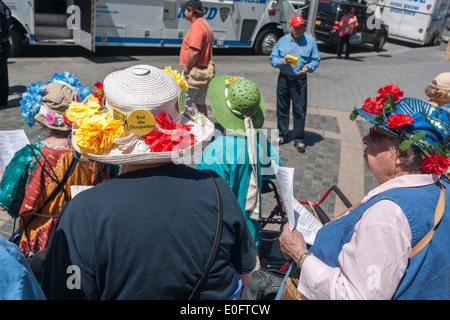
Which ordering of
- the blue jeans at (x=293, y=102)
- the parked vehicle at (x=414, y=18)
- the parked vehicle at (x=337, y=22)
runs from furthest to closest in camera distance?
the parked vehicle at (x=414, y=18), the parked vehicle at (x=337, y=22), the blue jeans at (x=293, y=102)

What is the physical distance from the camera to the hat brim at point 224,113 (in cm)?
301

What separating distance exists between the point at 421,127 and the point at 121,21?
994cm

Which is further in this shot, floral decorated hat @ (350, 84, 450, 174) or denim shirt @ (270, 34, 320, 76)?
denim shirt @ (270, 34, 320, 76)

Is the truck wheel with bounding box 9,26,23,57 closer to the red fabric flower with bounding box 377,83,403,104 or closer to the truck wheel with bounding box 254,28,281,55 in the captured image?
the truck wheel with bounding box 254,28,281,55

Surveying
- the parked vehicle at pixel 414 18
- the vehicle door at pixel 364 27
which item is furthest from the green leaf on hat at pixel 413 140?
the parked vehicle at pixel 414 18

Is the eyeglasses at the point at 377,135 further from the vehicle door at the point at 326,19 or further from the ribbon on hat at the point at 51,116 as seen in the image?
the vehicle door at the point at 326,19

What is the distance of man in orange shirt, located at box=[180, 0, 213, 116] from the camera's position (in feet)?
20.7

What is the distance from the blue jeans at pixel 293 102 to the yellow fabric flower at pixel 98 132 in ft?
15.7

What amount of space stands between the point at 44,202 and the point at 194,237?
120 cm

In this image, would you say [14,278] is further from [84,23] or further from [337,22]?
[337,22]

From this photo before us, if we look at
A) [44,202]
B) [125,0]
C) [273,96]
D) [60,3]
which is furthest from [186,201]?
[60,3]

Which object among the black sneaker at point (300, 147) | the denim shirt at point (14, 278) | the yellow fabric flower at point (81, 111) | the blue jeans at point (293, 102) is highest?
the yellow fabric flower at point (81, 111)

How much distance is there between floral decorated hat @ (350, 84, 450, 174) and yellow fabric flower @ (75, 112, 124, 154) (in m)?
1.24

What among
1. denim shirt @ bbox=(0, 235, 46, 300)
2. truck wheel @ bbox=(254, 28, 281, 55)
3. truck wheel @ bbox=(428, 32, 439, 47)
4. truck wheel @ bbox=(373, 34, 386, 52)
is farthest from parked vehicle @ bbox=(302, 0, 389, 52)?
denim shirt @ bbox=(0, 235, 46, 300)
